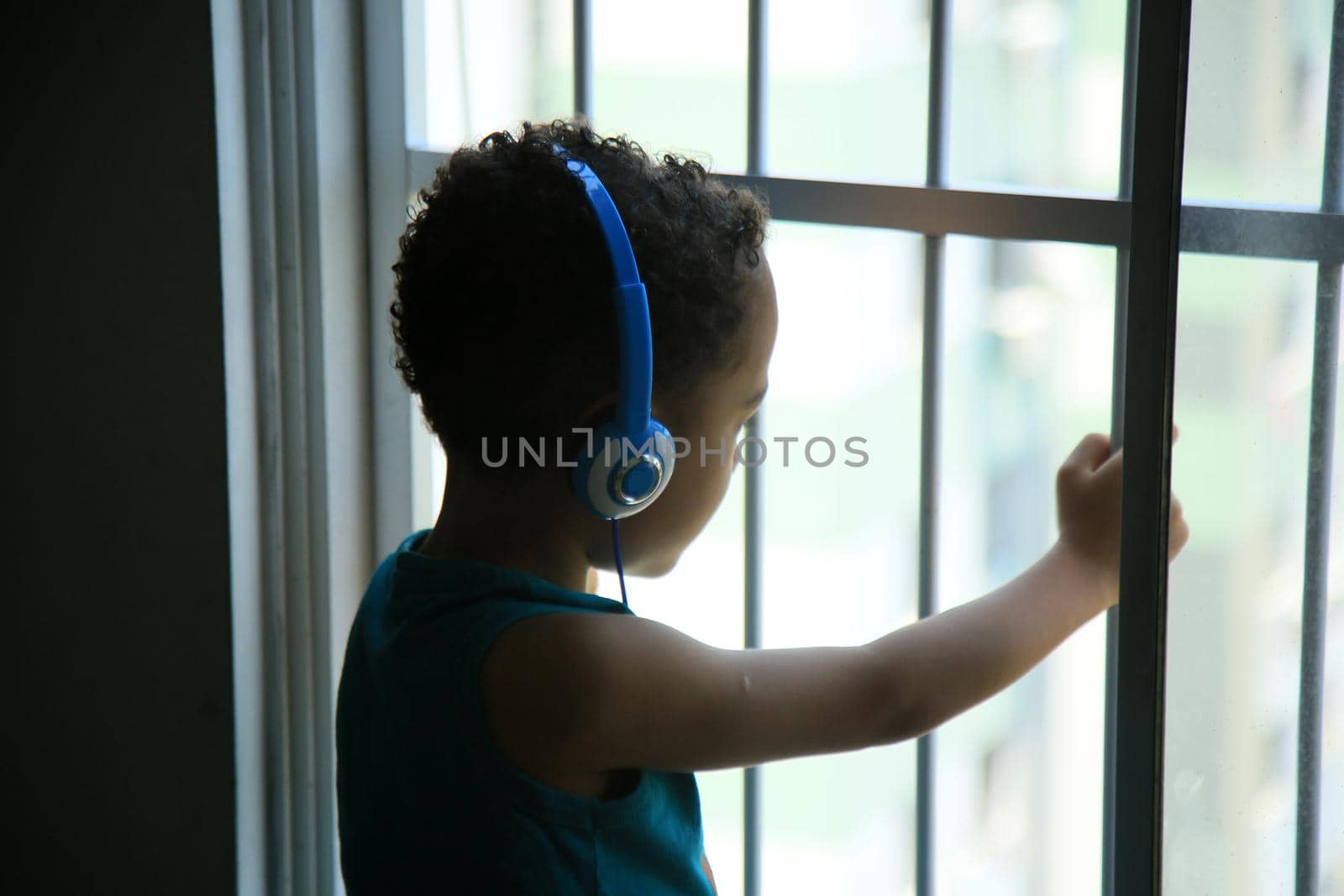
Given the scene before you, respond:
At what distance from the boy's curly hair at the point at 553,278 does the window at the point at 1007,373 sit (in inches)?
7.4

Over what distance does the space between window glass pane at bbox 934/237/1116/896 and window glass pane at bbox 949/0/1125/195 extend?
52mm

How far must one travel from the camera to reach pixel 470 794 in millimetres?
792

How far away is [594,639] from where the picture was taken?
2.49 feet

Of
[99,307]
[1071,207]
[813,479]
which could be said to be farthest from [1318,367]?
[99,307]

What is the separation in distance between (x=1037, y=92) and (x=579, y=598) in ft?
1.48

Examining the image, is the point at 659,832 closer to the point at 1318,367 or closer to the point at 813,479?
the point at 813,479

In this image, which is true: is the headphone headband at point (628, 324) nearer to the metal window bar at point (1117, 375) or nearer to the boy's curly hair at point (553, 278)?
the boy's curly hair at point (553, 278)

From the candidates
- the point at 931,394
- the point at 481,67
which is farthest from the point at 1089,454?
the point at 481,67

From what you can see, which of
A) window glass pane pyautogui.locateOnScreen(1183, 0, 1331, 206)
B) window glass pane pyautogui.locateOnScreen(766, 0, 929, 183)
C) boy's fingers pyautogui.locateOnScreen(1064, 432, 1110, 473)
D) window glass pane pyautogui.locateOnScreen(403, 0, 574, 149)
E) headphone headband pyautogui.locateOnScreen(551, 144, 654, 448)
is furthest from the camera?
window glass pane pyautogui.locateOnScreen(403, 0, 574, 149)

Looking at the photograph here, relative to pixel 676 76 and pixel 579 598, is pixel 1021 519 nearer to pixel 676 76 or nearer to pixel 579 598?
pixel 579 598


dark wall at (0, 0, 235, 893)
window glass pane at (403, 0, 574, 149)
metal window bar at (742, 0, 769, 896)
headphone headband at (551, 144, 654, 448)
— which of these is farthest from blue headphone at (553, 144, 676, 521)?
dark wall at (0, 0, 235, 893)

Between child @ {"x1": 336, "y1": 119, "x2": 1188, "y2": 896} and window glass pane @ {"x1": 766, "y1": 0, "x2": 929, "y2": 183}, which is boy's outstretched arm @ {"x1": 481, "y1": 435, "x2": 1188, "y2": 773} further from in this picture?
window glass pane @ {"x1": 766, "y1": 0, "x2": 929, "y2": 183}

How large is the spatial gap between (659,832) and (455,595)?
0.65 ft

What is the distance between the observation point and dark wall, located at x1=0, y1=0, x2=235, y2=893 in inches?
45.6
